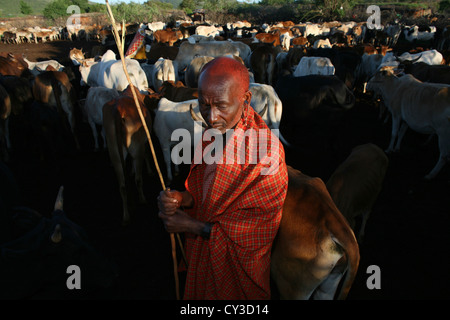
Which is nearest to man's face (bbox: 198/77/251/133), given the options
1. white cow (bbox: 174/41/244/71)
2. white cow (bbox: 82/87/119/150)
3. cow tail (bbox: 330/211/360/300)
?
cow tail (bbox: 330/211/360/300)

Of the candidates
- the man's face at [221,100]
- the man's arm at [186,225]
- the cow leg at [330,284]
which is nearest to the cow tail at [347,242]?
the cow leg at [330,284]

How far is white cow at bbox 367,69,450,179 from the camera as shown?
5.20 metres

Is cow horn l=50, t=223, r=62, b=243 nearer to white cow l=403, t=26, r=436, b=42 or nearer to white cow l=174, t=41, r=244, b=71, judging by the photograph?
white cow l=174, t=41, r=244, b=71

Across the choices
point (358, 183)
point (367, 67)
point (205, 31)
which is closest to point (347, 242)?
point (358, 183)

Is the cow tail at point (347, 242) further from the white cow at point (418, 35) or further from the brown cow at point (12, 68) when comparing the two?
the white cow at point (418, 35)

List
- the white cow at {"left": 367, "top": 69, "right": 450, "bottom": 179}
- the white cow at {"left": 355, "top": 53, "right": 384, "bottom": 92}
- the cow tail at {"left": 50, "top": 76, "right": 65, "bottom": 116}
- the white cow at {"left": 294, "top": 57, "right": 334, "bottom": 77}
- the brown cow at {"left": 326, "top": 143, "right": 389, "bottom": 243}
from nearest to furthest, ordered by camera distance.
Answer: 1. the brown cow at {"left": 326, "top": 143, "right": 389, "bottom": 243}
2. the white cow at {"left": 367, "top": 69, "right": 450, "bottom": 179}
3. the cow tail at {"left": 50, "top": 76, "right": 65, "bottom": 116}
4. the white cow at {"left": 294, "top": 57, "right": 334, "bottom": 77}
5. the white cow at {"left": 355, "top": 53, "right": 384, "bottom": 92}

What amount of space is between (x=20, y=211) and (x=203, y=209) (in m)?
1.58

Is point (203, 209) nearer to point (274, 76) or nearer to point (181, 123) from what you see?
point (181, 123)

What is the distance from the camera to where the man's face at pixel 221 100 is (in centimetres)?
143

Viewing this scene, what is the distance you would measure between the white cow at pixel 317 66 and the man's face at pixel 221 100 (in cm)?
938

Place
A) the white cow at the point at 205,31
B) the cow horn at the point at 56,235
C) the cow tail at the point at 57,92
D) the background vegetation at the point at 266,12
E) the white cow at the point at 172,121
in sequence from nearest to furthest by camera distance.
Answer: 1. the cow horn at the point at 56,235
2. the white cow at the point at 172,121
3. the cow tail at the point at 57,92
4. the white cow at the point at 205,31
5. the background vegetation at the point at 266,12

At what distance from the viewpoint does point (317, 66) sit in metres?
10.0

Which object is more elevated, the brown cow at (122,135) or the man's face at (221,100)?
the man's face at (221,100)

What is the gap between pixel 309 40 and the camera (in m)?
18.5
